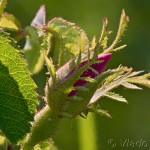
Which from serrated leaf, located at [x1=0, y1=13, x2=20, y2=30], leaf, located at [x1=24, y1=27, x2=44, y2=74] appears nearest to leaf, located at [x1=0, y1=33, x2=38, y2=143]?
serrated leaf, located at [x1=0, y1=13, x2=20, y2=30]

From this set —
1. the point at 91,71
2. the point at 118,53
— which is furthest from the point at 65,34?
the point at 118,53

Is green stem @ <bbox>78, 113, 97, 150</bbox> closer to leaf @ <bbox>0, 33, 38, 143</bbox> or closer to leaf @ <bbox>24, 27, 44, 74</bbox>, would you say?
leaf @ <bbox>24, 27, 44, 74</bbox>

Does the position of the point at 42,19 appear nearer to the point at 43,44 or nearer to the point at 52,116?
the point at 43,44

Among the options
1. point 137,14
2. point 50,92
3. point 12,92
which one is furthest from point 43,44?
point 137,14

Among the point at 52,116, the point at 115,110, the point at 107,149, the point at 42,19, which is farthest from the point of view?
the point at 115,110

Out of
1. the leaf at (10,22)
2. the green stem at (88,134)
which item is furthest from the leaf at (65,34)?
the green stem at (88,134)

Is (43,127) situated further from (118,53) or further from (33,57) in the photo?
(118,53)

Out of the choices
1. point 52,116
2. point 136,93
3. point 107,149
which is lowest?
point 107,149

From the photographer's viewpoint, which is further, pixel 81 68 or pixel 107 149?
pixel 107 149
